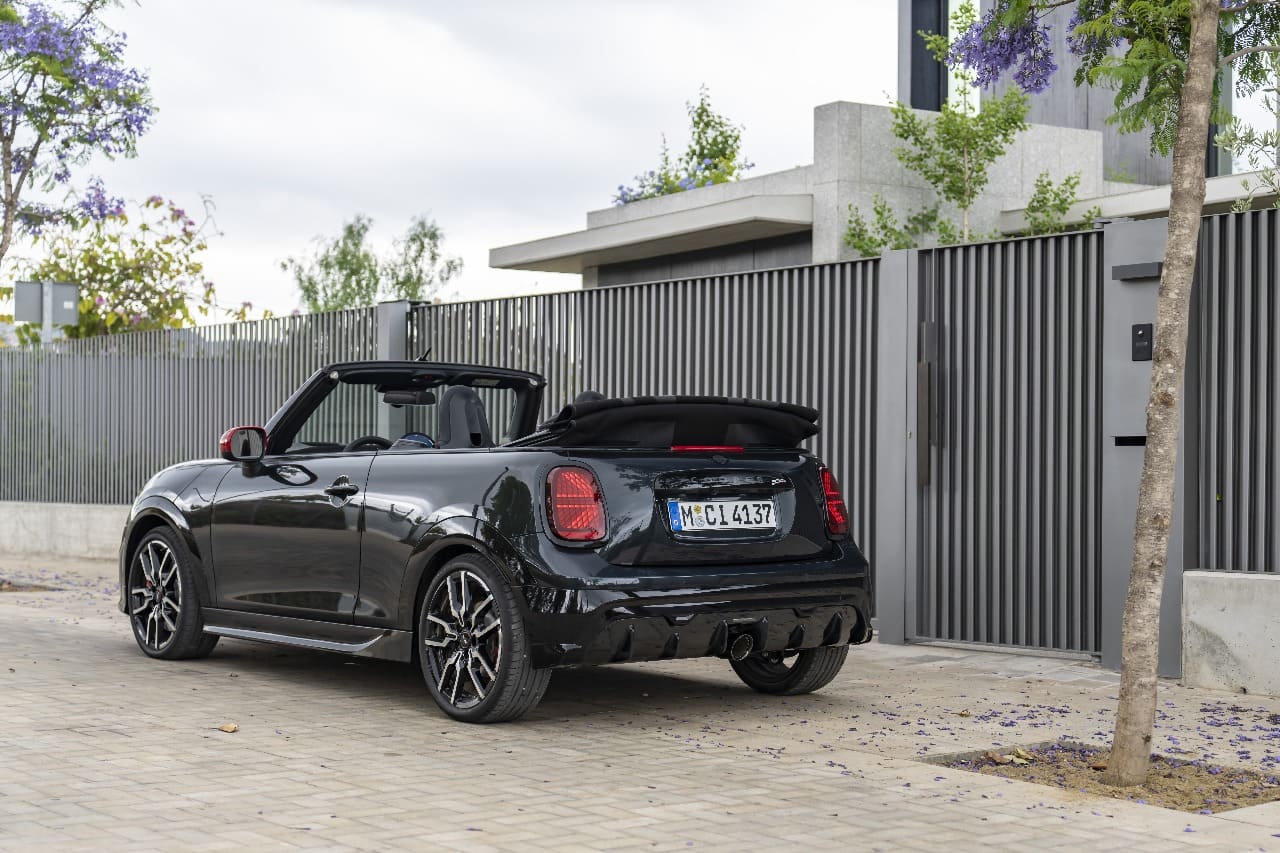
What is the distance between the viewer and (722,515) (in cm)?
706

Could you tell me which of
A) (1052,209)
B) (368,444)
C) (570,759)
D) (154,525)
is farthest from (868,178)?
(570,759)

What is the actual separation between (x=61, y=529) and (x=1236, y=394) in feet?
45.5

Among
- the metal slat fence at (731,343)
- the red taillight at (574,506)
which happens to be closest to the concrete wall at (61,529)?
the metal slat fence at (731,343)

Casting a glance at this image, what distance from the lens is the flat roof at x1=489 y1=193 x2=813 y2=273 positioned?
60.2 ft

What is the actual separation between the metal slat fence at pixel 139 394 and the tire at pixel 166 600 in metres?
5.92

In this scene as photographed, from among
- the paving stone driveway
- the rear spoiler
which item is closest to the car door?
the paving stone driveway

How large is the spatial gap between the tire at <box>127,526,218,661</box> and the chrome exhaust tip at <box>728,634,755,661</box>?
3.27 meters

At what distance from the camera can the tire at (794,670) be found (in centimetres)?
788

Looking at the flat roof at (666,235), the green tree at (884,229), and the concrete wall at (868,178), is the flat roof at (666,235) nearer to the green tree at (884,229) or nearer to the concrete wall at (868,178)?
the concrete wall at (868,178)

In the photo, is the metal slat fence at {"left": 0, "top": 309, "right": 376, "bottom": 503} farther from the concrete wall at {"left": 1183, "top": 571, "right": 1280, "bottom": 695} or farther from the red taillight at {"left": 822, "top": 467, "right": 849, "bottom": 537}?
the concrete wall at {"left": 1183, "top": 571, "right": 1280, "bottom": 695}

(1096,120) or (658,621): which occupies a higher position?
(1096,120)

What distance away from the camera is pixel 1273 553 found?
848 centimetres

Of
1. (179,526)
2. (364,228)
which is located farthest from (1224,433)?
(364,228)

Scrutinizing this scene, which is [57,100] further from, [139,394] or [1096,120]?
[1096,120]
